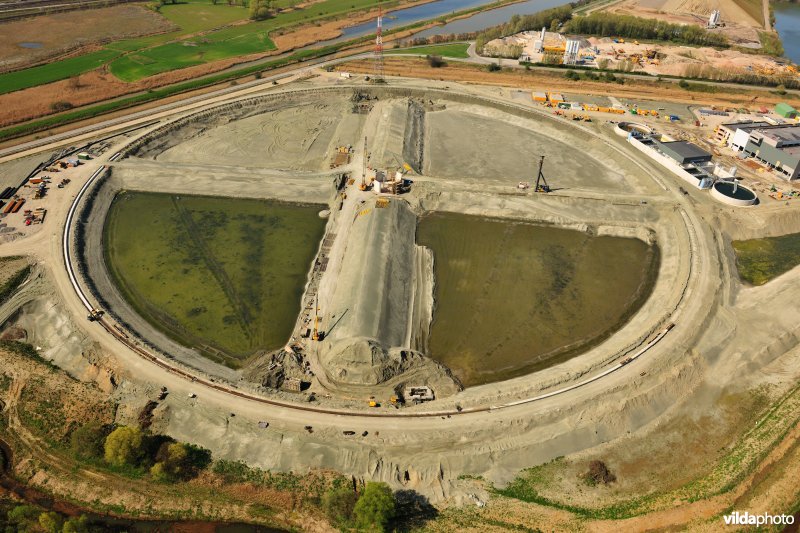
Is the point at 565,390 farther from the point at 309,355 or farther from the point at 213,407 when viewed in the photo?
the point at 213,407

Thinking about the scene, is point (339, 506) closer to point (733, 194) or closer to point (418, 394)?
point (418, 394)

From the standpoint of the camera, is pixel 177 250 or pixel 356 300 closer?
pixel 356 300

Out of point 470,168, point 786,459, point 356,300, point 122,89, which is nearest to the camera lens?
point 786,459

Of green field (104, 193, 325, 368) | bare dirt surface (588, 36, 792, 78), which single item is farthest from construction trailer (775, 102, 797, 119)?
green field (104, 193, 325, 368)

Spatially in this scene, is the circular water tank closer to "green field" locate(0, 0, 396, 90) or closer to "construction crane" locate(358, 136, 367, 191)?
"construction crane" locate(358, 136, 367, 191)

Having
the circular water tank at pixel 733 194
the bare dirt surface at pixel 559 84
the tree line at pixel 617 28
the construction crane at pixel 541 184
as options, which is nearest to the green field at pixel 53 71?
the bare dirt surface at pixel 559 84

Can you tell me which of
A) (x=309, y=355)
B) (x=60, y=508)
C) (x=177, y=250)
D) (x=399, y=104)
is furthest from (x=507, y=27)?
(x=60, y=508)
